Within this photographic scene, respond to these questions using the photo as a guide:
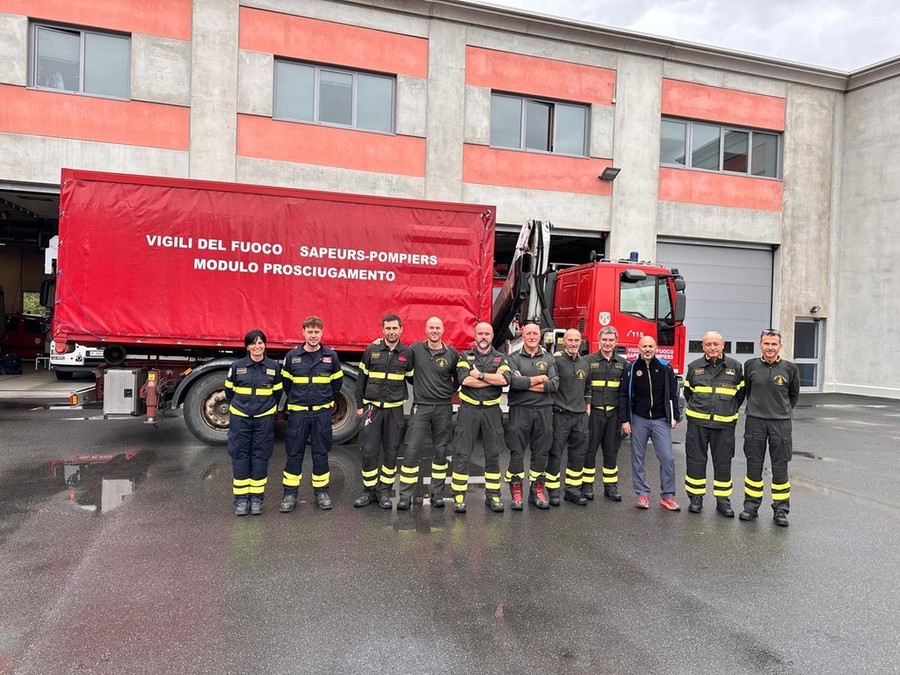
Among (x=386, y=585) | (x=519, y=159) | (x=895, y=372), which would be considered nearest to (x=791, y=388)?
(x=386, y=585)

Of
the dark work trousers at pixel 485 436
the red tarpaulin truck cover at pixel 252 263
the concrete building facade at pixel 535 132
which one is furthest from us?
the concrete building facade at pixel 535 132

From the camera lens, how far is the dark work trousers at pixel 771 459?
502cm

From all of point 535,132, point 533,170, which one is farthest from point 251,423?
point 535,132

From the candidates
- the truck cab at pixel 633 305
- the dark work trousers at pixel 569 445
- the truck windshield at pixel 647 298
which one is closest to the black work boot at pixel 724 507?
the dark work trousers at pixel 569 445

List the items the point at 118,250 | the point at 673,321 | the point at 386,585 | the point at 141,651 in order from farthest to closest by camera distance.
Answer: the point at 673,321, the point at 118,250, the point at 386,585, the point at 141,651

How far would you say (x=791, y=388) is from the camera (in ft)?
16.8

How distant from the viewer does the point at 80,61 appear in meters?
11.9

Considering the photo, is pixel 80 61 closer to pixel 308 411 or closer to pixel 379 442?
pixel 308 411

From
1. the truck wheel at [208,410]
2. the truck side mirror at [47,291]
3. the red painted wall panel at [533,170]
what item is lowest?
the truck wheel at [208,410]

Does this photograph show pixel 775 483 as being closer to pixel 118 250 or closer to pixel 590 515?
pixel 590 515

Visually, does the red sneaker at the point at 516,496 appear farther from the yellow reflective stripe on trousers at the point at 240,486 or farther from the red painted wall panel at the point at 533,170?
the red painted wall panel at the point at 533,170

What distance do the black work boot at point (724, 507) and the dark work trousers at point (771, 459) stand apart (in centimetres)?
15

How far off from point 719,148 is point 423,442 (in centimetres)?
1476

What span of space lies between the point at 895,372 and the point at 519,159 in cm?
1187
